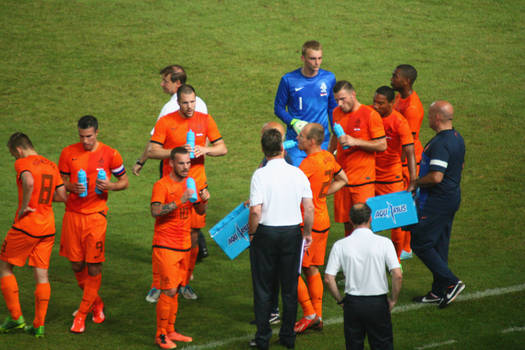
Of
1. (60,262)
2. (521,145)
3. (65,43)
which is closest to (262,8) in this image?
(65,43)

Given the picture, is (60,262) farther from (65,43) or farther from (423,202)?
(65,43)

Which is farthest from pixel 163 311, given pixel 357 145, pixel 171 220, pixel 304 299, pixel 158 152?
pixel 357 145

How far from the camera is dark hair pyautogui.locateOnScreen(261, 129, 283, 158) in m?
6.85

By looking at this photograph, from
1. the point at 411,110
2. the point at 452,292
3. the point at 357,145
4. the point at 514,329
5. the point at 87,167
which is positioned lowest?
the point at 514,329

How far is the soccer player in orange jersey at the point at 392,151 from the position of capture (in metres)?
8.98

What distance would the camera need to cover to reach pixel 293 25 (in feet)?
74.3

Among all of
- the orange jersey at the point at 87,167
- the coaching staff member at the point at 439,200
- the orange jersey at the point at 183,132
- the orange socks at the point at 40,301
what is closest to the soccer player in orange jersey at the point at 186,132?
the orange jersey at the point at 183,132

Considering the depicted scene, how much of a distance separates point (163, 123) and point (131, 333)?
8.18 feet

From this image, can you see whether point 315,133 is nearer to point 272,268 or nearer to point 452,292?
point 272,268

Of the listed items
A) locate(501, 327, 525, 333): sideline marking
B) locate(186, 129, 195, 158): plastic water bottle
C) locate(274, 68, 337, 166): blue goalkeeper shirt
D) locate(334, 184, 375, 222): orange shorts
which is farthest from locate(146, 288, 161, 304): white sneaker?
locate(501, 327, 525, 333): sideline marking

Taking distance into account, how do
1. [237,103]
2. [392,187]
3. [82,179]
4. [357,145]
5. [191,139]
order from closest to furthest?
[82,179]
[191,139]
[357,145]
[392,187]
[237,103]

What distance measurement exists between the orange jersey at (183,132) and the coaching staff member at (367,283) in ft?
10.0

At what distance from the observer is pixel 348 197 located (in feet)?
29.1

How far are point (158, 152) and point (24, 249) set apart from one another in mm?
1883
